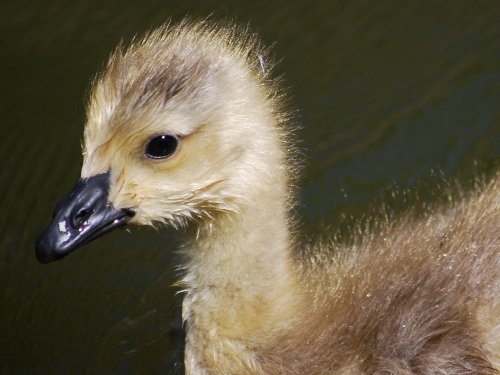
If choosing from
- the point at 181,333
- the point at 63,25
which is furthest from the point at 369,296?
the point at 63,25

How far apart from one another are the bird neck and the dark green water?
852 mm

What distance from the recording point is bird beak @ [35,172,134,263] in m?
3.31

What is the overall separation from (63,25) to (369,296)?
9.43 feet

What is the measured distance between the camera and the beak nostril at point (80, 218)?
10.9ft

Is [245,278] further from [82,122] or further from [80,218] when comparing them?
[82,122]

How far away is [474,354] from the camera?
11.0 ft

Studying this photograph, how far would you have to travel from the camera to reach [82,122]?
207 inches

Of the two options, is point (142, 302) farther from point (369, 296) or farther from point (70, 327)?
point (369, 296)

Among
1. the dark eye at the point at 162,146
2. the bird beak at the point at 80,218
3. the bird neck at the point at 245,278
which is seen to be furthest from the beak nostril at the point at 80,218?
the bird neck at the point at 245,278

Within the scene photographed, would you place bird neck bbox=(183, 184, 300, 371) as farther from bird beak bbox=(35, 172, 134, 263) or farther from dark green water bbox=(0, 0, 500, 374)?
dark green water bbox=(0, 0, 500, 374)

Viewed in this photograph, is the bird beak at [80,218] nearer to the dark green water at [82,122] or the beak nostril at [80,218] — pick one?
the beak nostril at [80,218]

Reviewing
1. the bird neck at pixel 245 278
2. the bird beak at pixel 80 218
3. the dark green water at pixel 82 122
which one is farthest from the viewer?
the dark green water at pixel 82 122

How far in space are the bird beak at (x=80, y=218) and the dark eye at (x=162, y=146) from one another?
154 mm

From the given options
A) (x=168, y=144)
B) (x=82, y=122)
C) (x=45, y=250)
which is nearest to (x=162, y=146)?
(x=168, y=144)
